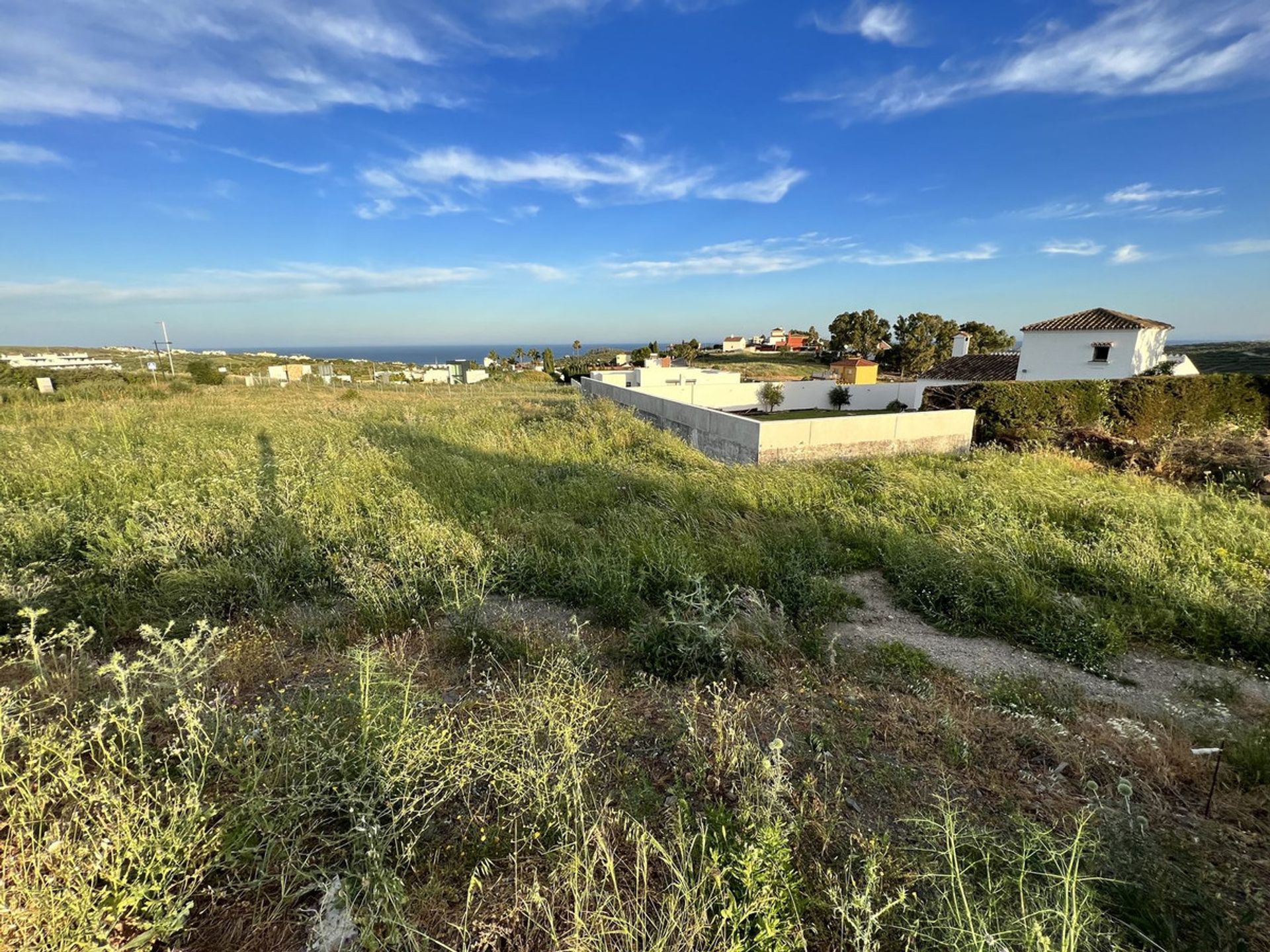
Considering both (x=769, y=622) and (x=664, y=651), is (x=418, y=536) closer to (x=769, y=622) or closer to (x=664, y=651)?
(x=664, y=651)

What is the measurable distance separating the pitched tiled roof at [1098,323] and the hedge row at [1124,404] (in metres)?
9.62

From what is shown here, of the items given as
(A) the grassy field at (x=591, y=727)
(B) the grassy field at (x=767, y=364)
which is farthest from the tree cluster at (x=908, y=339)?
(A) the grassy field at (x=591, y=727)

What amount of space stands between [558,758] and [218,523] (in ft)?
14.6

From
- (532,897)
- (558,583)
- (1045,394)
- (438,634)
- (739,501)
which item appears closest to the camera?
(532,897)

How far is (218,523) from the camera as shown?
482 cm

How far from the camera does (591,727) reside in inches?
102

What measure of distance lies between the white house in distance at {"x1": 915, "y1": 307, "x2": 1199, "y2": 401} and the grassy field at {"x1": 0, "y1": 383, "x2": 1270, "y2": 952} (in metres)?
18.6

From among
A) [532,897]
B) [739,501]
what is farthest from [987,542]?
[532,897]

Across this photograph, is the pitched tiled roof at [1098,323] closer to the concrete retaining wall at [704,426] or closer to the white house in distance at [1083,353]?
the white house in distance at [1083,353]

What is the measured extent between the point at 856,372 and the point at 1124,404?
13759mm

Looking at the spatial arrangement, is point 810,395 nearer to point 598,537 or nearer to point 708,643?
point 598,537

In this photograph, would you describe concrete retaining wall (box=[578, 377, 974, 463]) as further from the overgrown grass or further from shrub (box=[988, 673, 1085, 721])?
shrub (box=[988, 673, 1085, 721])

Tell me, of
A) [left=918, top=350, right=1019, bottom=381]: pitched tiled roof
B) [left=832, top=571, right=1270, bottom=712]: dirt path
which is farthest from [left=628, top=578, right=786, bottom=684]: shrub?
[left=918, top=350, right=1019, bottom=381]: pitched tiled roof

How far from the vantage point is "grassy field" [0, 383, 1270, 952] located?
1.65 metres
